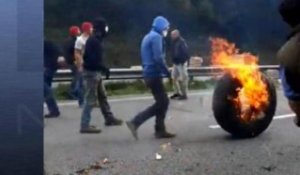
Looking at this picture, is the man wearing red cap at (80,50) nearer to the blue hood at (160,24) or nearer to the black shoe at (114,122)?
the black shoe at (114,122)

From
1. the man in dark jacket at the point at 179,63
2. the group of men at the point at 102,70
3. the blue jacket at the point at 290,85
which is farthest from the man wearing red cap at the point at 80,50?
the blue jacket at the point at 290,85

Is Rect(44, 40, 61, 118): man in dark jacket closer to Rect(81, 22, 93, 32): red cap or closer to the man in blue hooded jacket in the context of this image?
Rect(81, 22, 93, 32): red cap

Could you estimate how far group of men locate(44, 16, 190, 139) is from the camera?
4062 millimetres

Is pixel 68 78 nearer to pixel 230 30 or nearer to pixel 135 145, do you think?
pixel 135 145

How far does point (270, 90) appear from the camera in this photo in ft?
15.9

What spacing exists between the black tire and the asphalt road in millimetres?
50

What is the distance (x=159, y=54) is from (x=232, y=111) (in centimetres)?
59

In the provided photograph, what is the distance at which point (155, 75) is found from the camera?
4.56 meters

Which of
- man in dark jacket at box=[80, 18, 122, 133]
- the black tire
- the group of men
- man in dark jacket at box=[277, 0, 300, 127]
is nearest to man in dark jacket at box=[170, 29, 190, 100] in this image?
the group of men

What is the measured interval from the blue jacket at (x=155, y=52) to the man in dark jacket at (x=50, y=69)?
1.74 feet

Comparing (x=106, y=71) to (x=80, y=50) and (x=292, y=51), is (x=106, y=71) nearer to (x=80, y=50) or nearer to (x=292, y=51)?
(x=80, y=50)

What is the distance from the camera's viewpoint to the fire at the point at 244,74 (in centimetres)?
439

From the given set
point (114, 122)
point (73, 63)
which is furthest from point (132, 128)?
point (73, 63)

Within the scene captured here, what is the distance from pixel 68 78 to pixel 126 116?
476 mm
